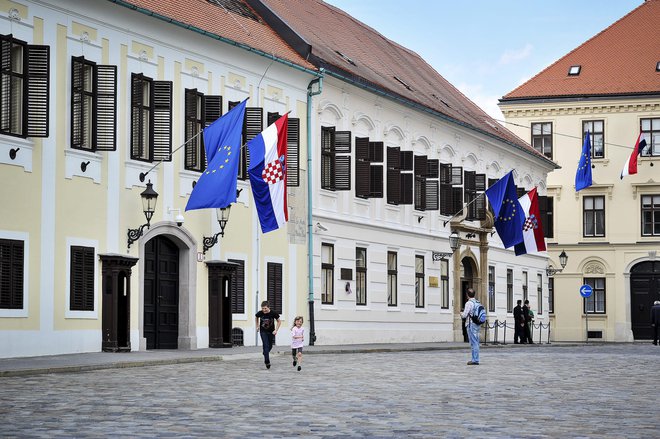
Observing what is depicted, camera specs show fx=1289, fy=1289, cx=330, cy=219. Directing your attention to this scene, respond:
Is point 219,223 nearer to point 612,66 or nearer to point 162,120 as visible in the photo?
point 162,120

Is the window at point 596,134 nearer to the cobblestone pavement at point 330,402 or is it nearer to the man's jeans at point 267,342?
the cobblestone pavement at point 330,402

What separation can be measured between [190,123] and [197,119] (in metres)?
0.39

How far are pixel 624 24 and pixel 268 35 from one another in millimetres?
38900

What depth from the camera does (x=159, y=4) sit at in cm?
3197

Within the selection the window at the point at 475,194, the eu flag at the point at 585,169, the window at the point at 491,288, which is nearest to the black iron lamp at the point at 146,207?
the window at the point at 475,194

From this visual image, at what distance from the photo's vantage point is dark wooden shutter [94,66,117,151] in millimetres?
28453

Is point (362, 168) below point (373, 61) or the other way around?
below

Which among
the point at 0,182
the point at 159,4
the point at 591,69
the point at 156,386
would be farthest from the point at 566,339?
the point at 156,386

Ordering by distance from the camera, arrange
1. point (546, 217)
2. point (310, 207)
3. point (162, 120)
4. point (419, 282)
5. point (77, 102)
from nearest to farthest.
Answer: point (77, 102), point (162, 120), point (310, 207), point (419, 282), point (546, 217)

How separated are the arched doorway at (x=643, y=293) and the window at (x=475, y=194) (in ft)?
58.6

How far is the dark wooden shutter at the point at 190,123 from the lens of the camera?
32.4 m

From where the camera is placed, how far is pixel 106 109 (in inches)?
1121

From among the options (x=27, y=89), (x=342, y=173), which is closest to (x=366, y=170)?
(x=342, y=173)

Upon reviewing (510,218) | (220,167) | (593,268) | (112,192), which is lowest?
(593,268)
